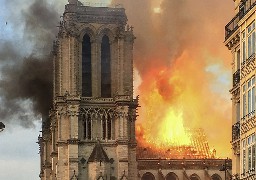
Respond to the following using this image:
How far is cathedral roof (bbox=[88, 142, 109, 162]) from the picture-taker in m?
129

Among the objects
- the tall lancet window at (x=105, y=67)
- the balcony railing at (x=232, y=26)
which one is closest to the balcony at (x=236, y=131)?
the balcony railing at (x=232, y=26)

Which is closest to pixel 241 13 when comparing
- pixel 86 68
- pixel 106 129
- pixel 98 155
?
pixel 98 155

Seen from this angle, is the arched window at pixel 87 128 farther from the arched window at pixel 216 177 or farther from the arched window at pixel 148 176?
the arched window at pixel 216 177

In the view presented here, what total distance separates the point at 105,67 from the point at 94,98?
6.25 meters

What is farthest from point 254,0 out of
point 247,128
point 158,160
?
point 158,160

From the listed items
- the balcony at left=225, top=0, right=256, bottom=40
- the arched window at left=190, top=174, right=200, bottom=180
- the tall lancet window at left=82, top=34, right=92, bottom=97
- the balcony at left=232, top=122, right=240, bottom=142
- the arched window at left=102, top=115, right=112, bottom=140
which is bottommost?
the balcony at left=232, top=122, right=240, bottom=142

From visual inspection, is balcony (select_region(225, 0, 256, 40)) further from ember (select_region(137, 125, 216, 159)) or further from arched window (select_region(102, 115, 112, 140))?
ember (select_region(137, 125, 216, 159))

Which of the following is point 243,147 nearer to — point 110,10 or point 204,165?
point 110,10

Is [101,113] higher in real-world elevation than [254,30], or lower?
higher

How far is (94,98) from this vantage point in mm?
133375

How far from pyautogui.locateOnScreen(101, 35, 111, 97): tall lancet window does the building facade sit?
8235 cm

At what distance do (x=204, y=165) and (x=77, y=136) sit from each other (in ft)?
117

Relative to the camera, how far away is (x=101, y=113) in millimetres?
132625

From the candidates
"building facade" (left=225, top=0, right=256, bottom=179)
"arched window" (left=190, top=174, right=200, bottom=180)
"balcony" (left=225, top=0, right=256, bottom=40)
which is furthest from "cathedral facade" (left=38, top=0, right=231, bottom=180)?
"building facade" (left=225, top=0, right=256, bottom=179)
